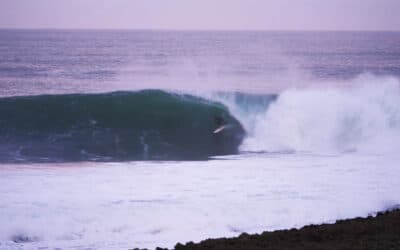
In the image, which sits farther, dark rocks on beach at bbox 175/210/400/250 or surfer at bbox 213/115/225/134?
surfer at bbox 213/115/225/134

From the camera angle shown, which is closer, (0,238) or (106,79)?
(0,238)

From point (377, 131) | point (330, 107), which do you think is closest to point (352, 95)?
point (330, 107)

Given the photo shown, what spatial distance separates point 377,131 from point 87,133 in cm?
815

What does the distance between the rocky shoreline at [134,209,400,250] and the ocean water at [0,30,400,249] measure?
3.20 ft

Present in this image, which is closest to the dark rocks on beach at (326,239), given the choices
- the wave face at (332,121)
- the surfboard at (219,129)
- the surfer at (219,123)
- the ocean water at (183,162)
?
the ocean water at (183,162)

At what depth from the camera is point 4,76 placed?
1276 inches

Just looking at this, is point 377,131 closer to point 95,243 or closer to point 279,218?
point 279,218

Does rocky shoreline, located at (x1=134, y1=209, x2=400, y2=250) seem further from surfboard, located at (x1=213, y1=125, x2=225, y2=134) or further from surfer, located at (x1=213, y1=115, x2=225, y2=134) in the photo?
surfer, located at (x1=213, y1=115, x2=225, y2=134)

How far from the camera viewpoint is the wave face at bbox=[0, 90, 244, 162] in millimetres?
14953

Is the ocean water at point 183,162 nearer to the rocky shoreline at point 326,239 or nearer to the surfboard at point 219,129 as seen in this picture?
the surfboard at point 219,129

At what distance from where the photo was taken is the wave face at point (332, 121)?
15.9 metres

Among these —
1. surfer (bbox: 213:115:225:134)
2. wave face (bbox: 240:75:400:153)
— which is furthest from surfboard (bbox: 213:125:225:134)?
wave face (bbox: 240:75:400:153)

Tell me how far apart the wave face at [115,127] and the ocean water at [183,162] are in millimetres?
52

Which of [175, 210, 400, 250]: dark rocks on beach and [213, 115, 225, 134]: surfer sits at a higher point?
[213, 115, 225, 134]: surfer
